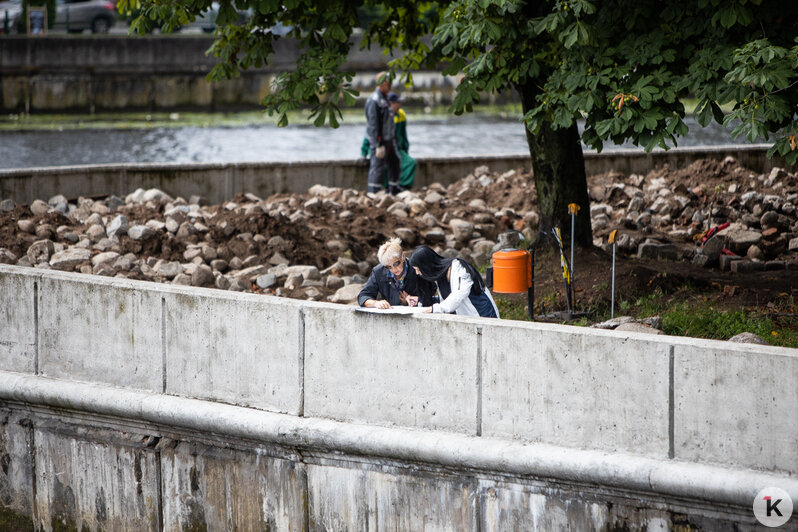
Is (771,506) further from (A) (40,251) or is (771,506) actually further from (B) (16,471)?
(A) (40,251)

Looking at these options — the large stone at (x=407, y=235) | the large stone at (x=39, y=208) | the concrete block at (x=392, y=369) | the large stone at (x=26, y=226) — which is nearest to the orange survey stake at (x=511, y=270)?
the concrete block at (x=392, y=369)

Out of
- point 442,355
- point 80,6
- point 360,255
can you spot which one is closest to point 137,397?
point 442,355

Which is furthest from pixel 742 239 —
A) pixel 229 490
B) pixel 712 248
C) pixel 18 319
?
pixel 18 319

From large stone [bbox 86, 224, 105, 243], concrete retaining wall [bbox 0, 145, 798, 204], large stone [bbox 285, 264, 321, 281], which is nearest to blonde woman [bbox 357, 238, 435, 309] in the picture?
large stone [bbox 285, 264, 321, 281]

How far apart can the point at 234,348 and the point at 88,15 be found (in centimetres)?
3752

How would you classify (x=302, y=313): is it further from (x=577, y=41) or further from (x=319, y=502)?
(x=577, y=41)

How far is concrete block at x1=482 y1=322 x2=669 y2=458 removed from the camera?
5445 mm

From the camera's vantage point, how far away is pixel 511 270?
8039 millimetres

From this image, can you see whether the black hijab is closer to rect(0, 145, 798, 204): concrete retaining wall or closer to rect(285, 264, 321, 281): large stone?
rect(285, 264, 321, 281): large stone

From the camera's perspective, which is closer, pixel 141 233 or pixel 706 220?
pixel 141 233

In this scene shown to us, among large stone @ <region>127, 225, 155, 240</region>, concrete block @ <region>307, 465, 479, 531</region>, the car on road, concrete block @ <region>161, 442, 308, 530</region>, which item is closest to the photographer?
concrete block @ <region>307, 465, 479, 531</region>

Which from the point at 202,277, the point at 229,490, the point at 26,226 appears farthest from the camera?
the point at 26,226

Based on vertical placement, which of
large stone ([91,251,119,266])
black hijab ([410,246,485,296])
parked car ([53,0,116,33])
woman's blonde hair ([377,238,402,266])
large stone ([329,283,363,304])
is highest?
parked car ([53,0,116,33])

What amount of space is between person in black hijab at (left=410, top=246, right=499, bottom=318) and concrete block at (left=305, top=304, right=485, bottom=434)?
65 centimetres
